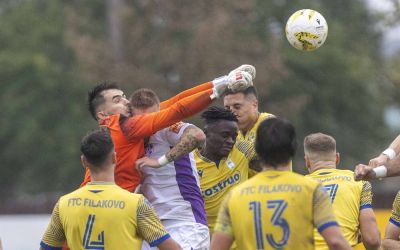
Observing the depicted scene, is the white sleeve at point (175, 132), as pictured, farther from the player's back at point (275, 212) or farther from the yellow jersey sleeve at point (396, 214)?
the player's back at point (275, 212)

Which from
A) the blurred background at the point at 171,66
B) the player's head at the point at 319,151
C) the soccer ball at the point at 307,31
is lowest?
the player's head at the point at 319,151

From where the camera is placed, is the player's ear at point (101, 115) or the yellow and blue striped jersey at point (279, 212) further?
the player's ear at point (101, 115)

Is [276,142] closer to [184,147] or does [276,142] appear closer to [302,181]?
[302,181]

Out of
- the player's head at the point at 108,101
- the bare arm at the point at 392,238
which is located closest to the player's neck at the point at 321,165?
the bare arm at the point at 392,238

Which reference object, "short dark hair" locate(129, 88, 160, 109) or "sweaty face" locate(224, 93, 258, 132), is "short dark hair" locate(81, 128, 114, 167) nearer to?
"short dark hair" locate(129, 88, 160, 109)

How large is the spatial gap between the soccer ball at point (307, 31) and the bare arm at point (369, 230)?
1.90 m

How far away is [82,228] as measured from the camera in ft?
27.3

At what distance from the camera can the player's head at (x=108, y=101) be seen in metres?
10.2

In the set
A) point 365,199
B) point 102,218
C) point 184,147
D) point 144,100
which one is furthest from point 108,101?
point 365,199

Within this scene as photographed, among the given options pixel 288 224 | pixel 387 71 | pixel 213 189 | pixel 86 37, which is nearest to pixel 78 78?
pixel 86 37

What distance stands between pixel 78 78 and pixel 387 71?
38.6 feet

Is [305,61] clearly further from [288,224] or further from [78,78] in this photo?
[288,224]

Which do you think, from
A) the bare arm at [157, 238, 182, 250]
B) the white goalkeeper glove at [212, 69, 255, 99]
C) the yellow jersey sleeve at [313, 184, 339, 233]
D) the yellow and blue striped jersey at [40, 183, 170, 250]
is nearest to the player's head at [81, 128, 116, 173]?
the yellow and blue striped jersey at [40, 183, 170, 250]

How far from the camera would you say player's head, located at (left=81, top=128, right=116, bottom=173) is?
8.36m
